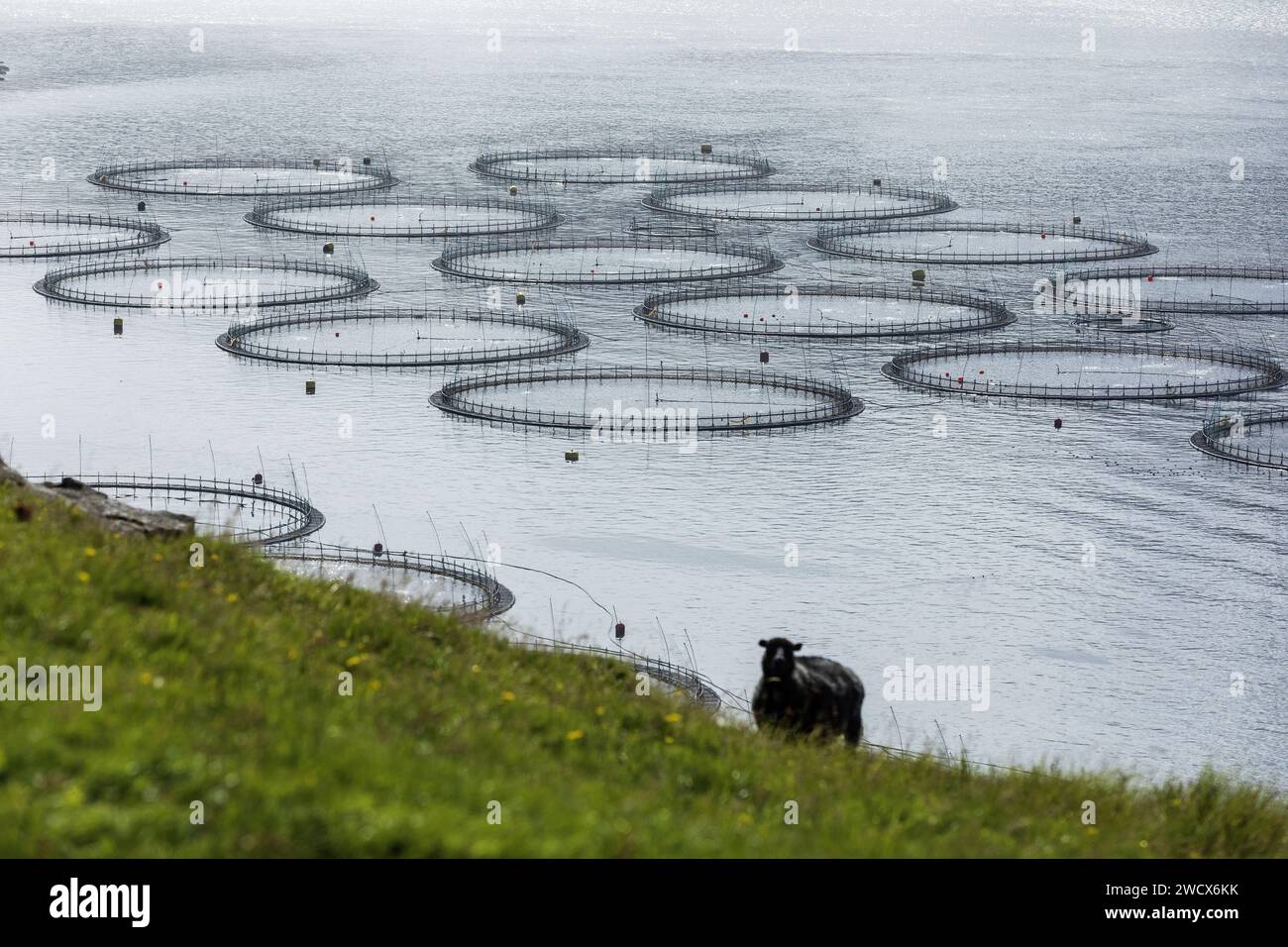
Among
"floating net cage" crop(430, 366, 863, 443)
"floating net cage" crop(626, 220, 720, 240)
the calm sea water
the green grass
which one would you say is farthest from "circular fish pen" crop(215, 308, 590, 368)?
the green grass

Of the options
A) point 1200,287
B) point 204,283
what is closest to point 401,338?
point 204,283

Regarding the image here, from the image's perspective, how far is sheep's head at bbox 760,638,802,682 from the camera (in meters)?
35.6

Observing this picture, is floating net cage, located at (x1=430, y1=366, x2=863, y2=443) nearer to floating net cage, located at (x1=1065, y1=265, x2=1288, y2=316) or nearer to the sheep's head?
floating net cage, located at (x1=1065, y1=265, x2=1288, y2=316)

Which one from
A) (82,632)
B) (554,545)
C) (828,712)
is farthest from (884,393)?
(82,632)

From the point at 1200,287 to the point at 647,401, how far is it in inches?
2556

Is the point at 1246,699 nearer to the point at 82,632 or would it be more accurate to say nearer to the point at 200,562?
the point at 200,562

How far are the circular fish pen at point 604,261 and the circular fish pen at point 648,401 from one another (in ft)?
109

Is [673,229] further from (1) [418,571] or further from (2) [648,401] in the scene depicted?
(1) [418,571]

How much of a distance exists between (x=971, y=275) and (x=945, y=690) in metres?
98.1

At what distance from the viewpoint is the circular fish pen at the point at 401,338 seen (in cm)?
13662

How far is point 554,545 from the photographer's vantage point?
9475 cm

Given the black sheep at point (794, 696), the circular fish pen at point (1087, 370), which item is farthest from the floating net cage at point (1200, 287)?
the black sheep at point (794, 696)

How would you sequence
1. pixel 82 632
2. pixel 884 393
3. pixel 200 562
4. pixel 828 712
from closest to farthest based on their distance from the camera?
1. pixel 82 632
2. pixel 200 562
3. pixel 828 712
4. pixel 884 393

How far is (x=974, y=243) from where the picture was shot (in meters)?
186
